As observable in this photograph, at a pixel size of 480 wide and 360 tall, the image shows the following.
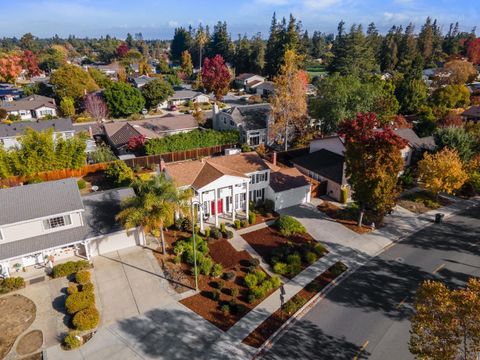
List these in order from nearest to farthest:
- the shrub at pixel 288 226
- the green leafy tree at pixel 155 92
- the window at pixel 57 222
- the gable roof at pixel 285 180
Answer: the window at pixel 57 222 → the shrub at pixel 288 226 → the gable roof at pixel 285 180 → the green leafy tree at pixel 155 92

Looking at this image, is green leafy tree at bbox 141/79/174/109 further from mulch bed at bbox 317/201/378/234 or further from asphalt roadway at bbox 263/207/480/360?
asphalt roadway at bbox 263/207/480/360

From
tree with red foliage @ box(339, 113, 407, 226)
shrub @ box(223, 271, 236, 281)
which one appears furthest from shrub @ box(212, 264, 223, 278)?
tree with red foliage @ box(339, 113, 407, 226)

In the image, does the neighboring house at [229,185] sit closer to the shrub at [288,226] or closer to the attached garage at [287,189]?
the attached garage at [287,189]

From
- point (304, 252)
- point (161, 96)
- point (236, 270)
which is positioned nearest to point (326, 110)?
point (304, 252)

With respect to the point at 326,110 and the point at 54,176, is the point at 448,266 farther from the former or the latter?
the point at 54,176

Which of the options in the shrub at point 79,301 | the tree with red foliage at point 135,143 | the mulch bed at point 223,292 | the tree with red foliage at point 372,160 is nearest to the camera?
the shrub at point 79,301

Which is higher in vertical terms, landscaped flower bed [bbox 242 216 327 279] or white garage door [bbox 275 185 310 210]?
white garage door [bbox 275 185 310 210]

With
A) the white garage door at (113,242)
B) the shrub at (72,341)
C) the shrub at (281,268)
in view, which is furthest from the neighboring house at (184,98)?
the shrub at (72,341)
